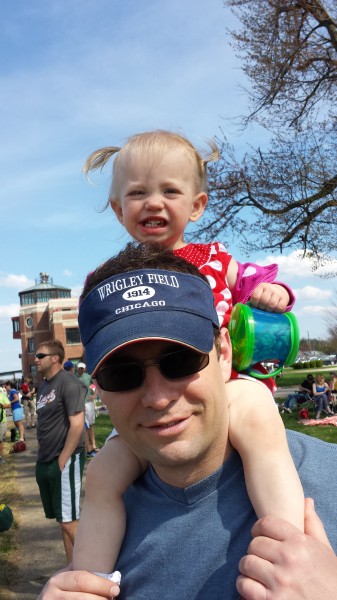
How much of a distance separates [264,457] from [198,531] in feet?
0.83

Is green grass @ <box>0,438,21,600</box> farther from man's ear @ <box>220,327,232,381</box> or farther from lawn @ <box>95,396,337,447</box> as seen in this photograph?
man's ear @ <box>220,327,232,381</box>

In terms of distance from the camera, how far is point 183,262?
1586 millimetres

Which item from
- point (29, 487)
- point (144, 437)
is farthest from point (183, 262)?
point (29, 487)

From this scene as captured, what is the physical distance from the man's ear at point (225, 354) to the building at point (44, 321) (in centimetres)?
6379

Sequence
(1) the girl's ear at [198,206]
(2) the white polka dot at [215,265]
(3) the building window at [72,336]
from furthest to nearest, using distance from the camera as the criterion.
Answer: (3) the building window at [72,336], (1) the girl's ear at [198,206], (2) the white polka dot at [215,265]

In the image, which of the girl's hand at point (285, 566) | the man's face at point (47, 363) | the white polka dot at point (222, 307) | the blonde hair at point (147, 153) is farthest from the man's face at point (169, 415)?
the man's face at point (47, 363)

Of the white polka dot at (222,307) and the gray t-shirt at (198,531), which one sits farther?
the white polka dot at (222,307)

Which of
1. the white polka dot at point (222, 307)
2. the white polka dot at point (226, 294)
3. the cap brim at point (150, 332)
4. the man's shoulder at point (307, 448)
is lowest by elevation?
the man's shoulder at point (307, 448)

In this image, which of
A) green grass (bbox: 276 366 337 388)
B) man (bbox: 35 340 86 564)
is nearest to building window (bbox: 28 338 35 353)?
green grass (bbox: 276 366 337 388)

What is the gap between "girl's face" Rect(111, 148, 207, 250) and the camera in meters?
2.29

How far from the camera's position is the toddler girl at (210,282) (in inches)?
60.7

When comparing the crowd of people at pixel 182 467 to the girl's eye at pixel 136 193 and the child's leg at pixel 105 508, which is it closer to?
the child's leg at pixel 105 508

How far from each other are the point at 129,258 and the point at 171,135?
3.39 ft

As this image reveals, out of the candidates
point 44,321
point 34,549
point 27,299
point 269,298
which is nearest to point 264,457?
point 269,298
